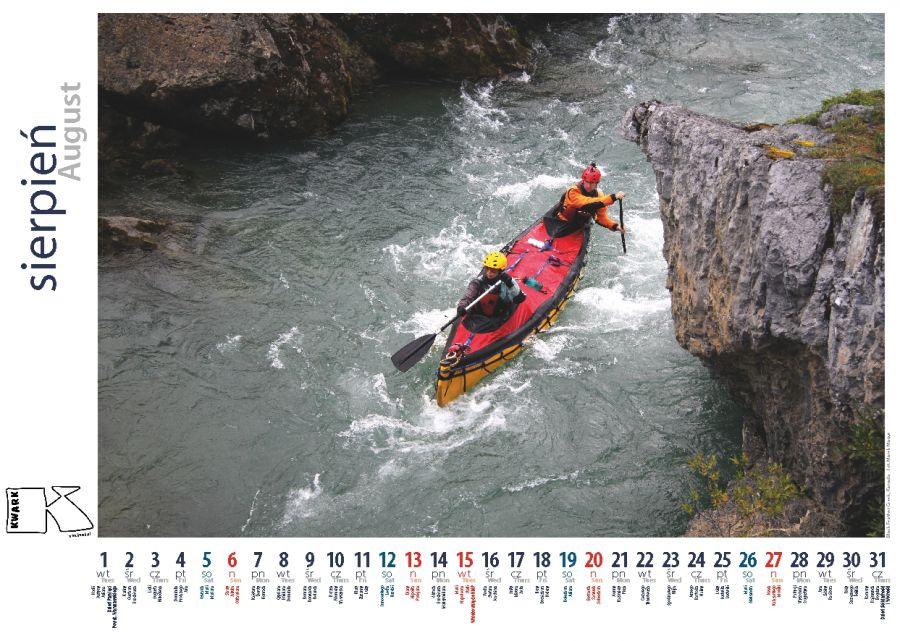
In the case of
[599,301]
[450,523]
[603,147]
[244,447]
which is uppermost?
[603,147]

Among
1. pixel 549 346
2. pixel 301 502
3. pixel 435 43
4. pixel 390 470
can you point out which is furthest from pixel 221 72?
pixel 301 502

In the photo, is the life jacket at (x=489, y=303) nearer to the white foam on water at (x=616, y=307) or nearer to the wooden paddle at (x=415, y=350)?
the wooden paddle at (x=415, y=350)

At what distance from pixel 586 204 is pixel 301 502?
751 cm

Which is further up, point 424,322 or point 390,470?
point 424,322

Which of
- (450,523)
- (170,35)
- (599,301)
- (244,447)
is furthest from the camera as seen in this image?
(170,35)

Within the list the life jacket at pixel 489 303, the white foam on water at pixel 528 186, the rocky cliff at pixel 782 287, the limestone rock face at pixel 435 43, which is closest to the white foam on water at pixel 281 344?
the life jacket at pixel 489 303

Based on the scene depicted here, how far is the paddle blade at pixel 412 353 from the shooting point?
12391 millimetres

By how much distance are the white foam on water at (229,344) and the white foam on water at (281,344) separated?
0.57m

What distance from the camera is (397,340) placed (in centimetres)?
1373

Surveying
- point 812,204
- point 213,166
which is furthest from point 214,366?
point 812,204

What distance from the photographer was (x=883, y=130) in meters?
9.21

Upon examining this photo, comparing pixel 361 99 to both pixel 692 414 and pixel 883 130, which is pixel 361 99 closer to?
pixel 692 414

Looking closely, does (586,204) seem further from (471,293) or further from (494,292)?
(471,293)
